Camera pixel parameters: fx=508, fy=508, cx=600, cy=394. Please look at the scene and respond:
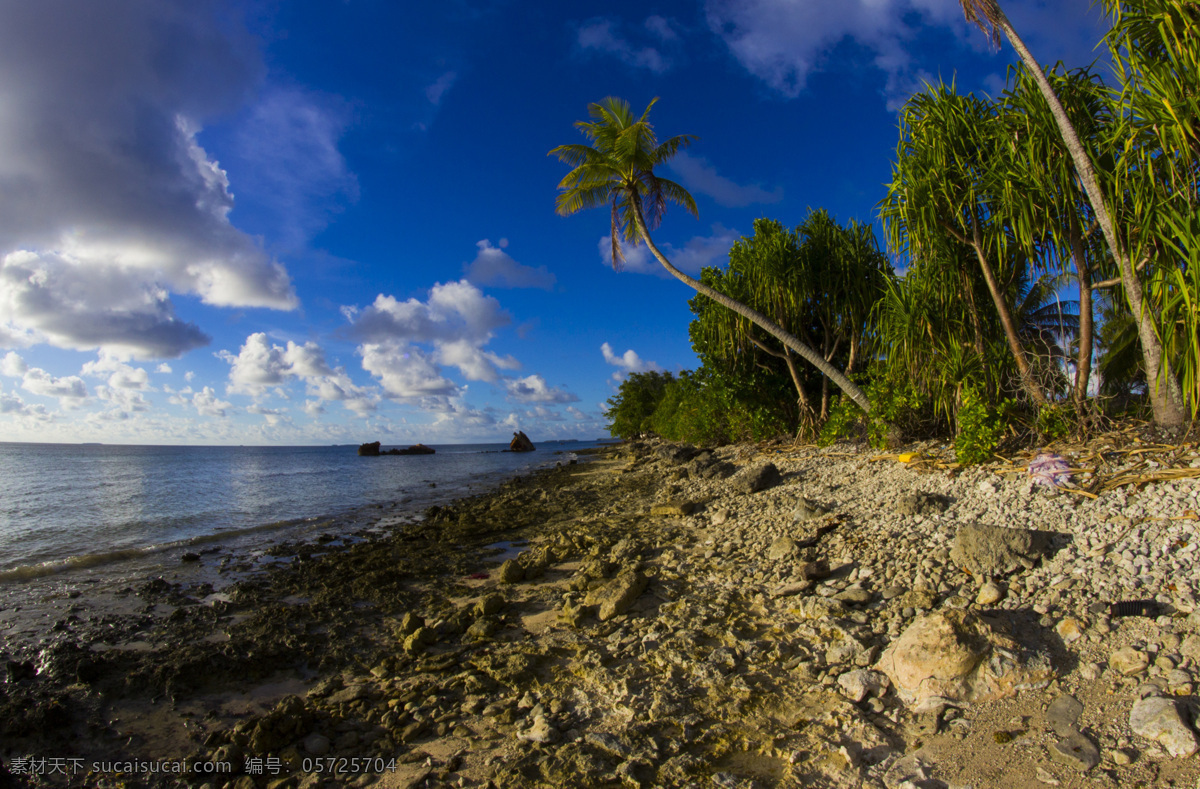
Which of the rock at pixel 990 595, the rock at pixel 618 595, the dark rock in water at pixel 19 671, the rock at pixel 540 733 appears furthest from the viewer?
the rock at pixel 618 595

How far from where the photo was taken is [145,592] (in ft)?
24.5

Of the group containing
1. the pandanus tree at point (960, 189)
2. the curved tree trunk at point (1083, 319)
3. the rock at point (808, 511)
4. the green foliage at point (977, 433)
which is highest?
the pandanus tree at point (960, 189)

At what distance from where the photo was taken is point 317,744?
11.5 ft

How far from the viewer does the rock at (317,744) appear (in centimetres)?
345

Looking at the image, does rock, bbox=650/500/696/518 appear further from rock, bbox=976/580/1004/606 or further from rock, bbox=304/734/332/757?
rock, bbox=304/734/332/757

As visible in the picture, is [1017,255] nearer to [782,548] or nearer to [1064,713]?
[782,548]

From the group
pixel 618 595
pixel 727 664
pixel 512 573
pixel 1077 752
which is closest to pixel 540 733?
pixel 727 664

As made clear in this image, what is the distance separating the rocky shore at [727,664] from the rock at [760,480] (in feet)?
7.76

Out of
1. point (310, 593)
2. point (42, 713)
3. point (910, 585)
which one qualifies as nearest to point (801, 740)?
point (910, 585)

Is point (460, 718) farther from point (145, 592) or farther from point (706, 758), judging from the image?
point (145, 592)

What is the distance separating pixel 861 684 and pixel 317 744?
3.73 meters

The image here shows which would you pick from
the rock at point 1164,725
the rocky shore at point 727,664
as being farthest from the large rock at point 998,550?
the rock at point 1164,725

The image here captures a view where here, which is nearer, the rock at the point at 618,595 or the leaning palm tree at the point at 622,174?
the rock at the point at 618,595

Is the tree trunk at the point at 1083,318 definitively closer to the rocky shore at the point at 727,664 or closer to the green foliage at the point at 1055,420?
the green foliage at the point at 1055,420
